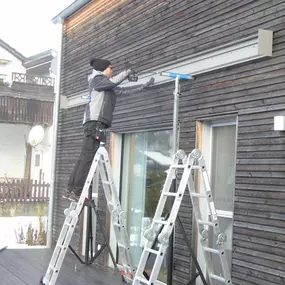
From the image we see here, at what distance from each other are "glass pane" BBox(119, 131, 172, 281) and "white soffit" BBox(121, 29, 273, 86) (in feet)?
3.35

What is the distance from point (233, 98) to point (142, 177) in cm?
270

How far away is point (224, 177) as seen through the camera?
20.5ft

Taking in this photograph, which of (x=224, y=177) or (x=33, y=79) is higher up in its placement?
(x=33, y=79)

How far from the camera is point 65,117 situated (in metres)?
10.9

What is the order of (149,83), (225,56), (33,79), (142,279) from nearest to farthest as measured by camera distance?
(142,279), (225,56), (149,83), (33,79)

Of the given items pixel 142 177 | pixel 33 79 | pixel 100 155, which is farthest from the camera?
pixel 33 79

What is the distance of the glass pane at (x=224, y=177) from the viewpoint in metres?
6.09

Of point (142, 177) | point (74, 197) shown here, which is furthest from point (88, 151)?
point (142, 177)

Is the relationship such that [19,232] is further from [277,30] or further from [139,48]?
[277,30]

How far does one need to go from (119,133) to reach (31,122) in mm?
16368

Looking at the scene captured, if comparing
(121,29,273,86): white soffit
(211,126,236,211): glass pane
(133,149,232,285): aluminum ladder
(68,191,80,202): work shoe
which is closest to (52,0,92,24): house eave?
(121,29,273,86): white soffit

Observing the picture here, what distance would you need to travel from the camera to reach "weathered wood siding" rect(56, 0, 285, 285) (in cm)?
525

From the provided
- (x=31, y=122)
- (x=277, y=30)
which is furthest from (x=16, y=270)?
(x=31, y=122)

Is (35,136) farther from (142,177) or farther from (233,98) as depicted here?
(233,98)
